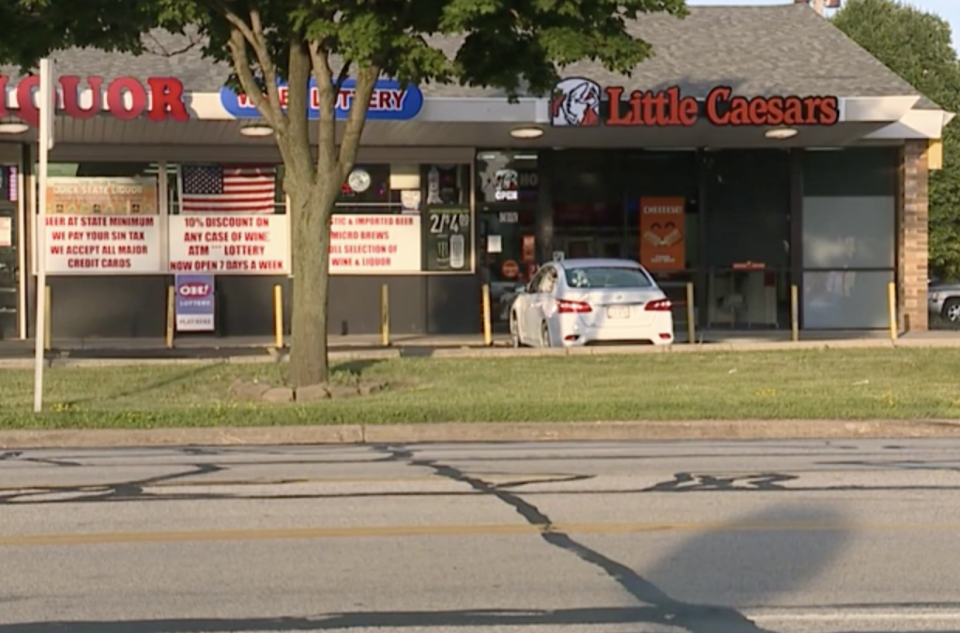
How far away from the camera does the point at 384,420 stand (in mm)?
14117

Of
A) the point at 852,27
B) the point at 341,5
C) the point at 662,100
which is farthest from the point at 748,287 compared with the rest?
the point at 852,27

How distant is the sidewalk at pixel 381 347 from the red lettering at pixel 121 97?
148 inches

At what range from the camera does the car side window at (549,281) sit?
2188cm

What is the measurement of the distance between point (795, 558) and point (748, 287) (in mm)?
22045

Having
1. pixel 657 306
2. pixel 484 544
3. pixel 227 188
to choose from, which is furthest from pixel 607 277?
pixel 484 544

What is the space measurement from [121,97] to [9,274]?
593cm

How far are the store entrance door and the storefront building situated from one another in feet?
0.14

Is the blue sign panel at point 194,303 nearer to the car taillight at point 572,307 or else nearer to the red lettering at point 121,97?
the red lettering at point 121,97

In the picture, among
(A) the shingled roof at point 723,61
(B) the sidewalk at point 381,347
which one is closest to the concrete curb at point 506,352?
(B) the sidewalk at point 381,347

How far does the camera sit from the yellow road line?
27.2 ft

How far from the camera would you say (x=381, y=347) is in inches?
Answer: 920

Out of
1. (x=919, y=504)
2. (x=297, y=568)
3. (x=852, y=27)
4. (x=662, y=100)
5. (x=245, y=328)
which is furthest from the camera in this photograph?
(x=852, y=27)

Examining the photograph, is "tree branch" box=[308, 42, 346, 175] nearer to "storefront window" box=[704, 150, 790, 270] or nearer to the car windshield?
the car windshield

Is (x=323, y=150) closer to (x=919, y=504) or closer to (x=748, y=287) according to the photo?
(x=919, y=504)
